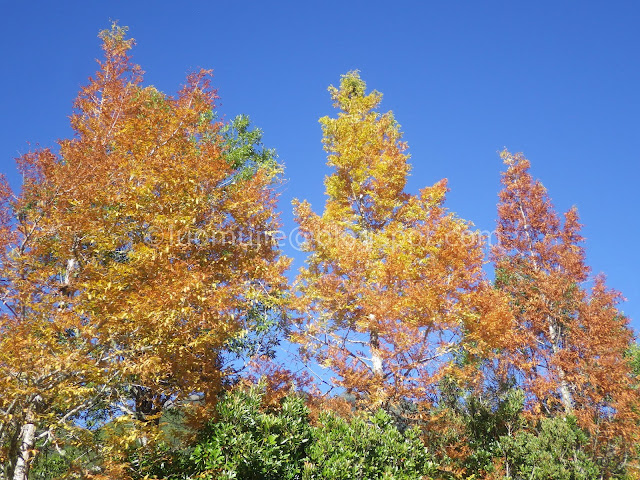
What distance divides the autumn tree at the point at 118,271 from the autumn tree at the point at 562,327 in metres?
10.7

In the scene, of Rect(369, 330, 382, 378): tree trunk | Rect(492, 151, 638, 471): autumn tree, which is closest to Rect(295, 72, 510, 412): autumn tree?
Rect(369, 330, 382, 378): tree trunk

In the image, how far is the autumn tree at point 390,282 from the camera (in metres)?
11.2

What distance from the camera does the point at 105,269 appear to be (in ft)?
26.0

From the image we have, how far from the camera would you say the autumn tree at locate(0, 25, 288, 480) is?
253 inches

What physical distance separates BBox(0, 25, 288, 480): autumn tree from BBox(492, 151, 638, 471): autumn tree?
35.0 ft

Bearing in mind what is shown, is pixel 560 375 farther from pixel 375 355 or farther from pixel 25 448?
pixel 25 448

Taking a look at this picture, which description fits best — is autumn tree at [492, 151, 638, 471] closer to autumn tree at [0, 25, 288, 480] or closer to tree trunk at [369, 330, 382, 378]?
tree trunk at [369, 330, 382, 378]

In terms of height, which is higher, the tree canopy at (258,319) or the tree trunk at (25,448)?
the tree canopy at (258,319)

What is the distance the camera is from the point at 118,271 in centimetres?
744

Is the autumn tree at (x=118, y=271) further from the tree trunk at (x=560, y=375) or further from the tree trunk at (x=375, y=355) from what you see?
the tree trunk at (x=560, y=375)

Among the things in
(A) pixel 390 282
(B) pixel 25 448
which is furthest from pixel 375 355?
(B) pixel 25 448

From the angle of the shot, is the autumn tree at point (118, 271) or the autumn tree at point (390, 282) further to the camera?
the autumn tree at point (390, 282)

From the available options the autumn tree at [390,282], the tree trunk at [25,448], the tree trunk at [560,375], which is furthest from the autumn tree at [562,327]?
the tree trunk at [25,448]

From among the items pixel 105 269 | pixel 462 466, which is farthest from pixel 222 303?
pixel 462 466
